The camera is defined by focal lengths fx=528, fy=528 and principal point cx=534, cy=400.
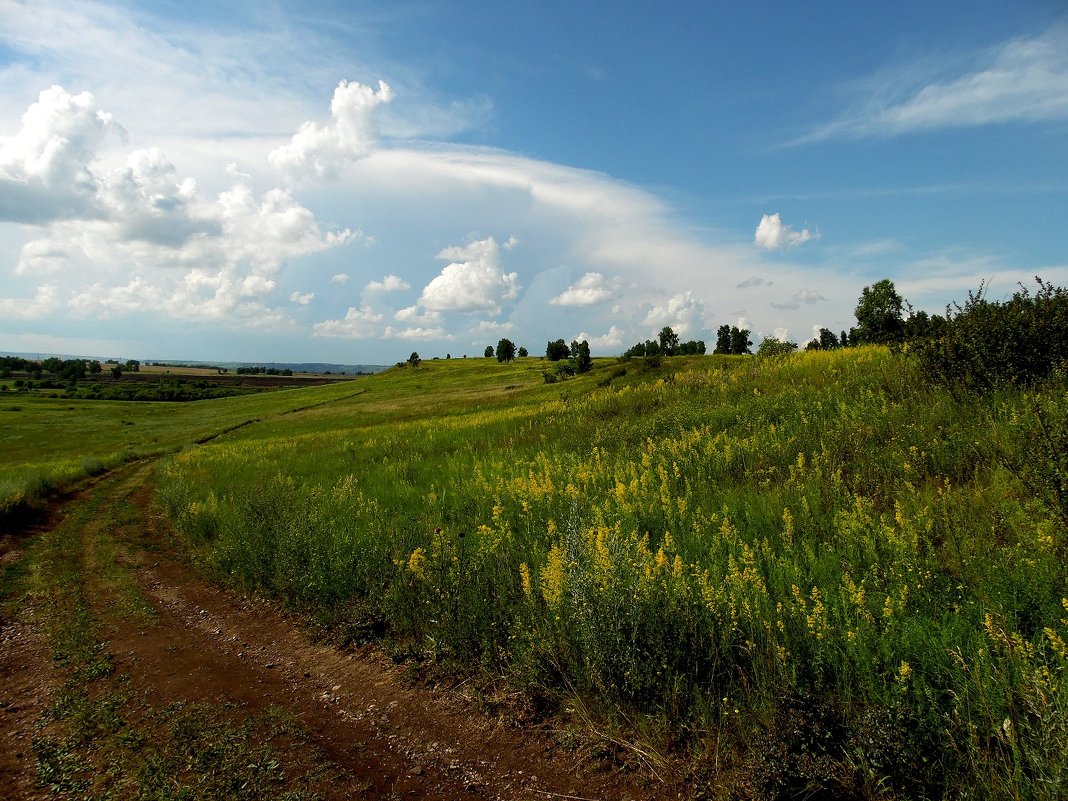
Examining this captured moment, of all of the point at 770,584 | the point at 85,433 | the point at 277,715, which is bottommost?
the point at 85,433

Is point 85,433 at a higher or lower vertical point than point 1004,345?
lower

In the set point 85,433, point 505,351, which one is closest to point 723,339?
point 505,351

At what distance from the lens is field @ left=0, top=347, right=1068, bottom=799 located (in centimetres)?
307

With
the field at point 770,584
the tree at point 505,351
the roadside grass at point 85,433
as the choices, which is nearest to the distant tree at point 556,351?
the tree at point 505,351

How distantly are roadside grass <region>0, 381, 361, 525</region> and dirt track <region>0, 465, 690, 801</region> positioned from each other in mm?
13513

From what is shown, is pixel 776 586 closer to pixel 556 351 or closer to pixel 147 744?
pixel 147 744

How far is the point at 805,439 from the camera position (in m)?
8.42

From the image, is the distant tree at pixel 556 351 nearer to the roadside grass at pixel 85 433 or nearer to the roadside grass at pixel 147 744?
the roadside grass at pixel 85 433

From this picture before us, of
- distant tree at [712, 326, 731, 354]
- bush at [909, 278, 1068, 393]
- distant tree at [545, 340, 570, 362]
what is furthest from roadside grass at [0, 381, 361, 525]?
distant tree at [712, 326, 731, 354]

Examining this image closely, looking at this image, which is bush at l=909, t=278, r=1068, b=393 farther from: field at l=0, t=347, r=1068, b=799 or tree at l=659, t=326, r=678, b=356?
tree at l=659, t=326, r=678, b=356

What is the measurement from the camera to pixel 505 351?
455 ft

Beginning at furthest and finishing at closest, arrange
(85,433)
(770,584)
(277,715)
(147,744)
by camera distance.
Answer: (85,433)
(277,715)
(770,584)
(147,744)

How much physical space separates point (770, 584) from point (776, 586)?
280 millimetres

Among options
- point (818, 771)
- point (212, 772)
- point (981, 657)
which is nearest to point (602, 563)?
point (818, 771)
